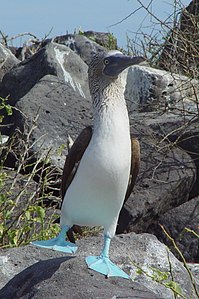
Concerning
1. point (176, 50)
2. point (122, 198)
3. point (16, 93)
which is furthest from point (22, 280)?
point (16, 93)

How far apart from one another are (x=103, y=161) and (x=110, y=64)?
0.47m

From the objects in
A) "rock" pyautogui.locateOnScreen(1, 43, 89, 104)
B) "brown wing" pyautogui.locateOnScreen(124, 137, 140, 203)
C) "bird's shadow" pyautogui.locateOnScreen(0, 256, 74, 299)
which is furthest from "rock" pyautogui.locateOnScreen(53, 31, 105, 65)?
"bird's shadow" pyautogui.locateOnScreen(0, 256, 74, 299)

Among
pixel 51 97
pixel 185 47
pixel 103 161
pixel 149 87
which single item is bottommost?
pixel 103 161

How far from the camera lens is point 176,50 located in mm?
8859

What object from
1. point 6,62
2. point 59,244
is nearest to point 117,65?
point 59,244

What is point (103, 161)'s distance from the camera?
3.98 m

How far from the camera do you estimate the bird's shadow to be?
4109 millimetres

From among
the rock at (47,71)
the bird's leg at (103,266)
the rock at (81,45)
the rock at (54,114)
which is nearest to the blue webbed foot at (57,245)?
the bird's leg at (103,266)

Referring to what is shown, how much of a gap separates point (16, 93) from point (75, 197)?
6.42 m

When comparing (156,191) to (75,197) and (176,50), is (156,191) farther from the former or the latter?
(75,197)

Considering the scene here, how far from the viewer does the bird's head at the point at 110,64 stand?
406cm

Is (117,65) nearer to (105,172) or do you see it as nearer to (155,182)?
(105,172)

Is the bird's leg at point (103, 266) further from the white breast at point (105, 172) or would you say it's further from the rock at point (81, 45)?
the rock at point (81, 45)

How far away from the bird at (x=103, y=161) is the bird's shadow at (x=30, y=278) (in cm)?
10
